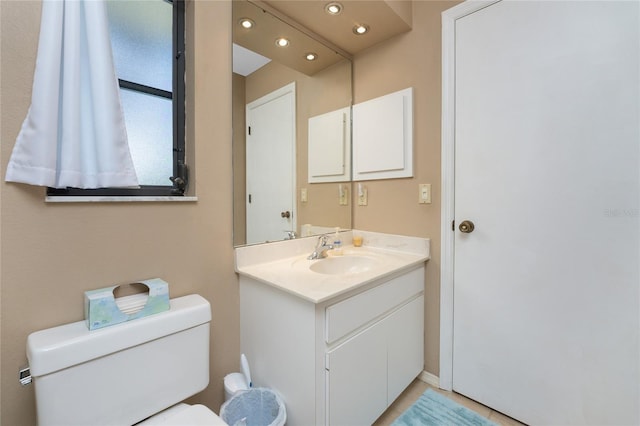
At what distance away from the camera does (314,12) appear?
153 cm

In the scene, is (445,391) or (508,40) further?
(445,391)

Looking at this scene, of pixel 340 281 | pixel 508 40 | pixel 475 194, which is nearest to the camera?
pixel 340 281

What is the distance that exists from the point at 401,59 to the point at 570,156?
1063 millimetres

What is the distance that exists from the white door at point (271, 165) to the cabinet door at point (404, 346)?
78cm

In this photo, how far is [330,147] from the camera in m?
1.93

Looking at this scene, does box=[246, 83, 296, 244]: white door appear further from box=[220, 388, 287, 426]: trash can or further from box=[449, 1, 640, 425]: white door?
box=[449, 1, 640, 425]: white door

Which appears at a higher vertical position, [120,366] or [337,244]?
[337,244]

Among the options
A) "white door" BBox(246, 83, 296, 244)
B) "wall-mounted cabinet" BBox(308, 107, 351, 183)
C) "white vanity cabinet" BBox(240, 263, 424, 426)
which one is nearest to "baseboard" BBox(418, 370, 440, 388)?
"white vanity cabinet" BBox(240, 263, 424, 426)

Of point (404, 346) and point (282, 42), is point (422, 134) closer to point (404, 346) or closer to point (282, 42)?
point (282, 42)

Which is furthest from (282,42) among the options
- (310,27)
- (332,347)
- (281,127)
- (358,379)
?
(358,379)

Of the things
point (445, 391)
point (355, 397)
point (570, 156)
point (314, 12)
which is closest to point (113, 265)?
point (355, 397)

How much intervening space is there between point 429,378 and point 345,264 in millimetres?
854

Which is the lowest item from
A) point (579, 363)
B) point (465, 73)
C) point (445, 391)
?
point (445, 391)

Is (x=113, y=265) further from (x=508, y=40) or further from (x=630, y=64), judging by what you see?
(x=630, y=64)
